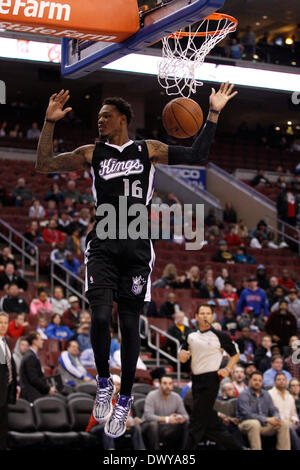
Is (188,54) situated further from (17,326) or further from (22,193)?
(22,193)

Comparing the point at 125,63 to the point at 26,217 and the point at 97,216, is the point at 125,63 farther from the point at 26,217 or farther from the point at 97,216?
the point at 26,217

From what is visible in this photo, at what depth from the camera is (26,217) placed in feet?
59.3

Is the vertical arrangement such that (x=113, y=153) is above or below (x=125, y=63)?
below

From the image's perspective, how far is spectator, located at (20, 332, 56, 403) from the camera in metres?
11.0

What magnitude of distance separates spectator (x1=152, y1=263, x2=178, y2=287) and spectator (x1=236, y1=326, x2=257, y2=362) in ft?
7.53

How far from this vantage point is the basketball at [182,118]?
604 cm

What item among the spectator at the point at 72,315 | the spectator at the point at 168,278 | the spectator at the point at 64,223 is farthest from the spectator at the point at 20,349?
the spectator at the point at 64,223

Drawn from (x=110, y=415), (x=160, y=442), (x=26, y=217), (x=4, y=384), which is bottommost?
(x=160, y=442)

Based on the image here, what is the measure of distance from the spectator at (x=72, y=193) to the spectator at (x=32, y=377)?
27.3ft

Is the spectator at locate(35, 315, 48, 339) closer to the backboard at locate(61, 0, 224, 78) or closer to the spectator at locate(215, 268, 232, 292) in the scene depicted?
the spectator at locate(215, 268, 232, 292)

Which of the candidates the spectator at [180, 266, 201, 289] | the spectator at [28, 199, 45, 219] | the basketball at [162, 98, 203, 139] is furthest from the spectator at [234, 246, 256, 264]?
the basketball at [162, 98, 203, 139]
